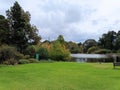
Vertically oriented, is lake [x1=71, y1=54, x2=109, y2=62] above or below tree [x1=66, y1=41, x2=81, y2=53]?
below

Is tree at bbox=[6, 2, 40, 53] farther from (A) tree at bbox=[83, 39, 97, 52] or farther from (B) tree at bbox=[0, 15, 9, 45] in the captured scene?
(A) tree at bbox=[83, 39, 97, 52]

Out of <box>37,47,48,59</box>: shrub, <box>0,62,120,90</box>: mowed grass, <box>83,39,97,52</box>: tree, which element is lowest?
<box>0,62,120,90</box>: mowed grass

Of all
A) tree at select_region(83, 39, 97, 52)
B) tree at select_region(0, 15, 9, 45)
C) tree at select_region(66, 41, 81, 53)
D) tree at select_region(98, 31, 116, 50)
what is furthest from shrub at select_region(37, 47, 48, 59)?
tree at select_region(83, 39, 97, 52)

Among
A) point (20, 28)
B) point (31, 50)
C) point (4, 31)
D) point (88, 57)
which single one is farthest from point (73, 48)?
point (4, 31)

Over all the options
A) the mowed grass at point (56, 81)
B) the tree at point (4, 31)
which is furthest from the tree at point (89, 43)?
the mowed grass at point (56, 81)

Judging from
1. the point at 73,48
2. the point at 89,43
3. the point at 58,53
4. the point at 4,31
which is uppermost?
the point at 89,43

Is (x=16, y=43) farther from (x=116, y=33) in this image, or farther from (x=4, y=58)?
(x=116, y=33)

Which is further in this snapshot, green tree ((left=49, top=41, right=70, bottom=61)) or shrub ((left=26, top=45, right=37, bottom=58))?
green tree ((left=49, top=41, right=70, bottom=61))

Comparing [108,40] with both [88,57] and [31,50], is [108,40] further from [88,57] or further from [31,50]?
[31,50]

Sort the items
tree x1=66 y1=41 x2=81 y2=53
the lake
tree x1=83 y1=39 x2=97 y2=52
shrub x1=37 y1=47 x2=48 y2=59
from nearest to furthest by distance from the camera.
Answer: shrub x1=37 y1=47 x2=48 y2=59, the lake, tree x1=66 y1=41 x2=81 y2=53, tree x1=83 y1=39 x2=97 y2=52

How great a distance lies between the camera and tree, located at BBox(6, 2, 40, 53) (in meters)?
46.8

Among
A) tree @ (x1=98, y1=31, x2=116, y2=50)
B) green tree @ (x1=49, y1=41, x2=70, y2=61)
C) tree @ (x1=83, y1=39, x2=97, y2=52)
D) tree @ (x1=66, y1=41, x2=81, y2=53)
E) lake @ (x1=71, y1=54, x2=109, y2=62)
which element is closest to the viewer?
green tree @ (x1=49, y1=41, x2=70, y2=61)

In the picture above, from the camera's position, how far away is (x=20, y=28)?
4666 centimetres

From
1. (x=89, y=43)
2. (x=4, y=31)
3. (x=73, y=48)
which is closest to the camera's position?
(x=4, y=31)
